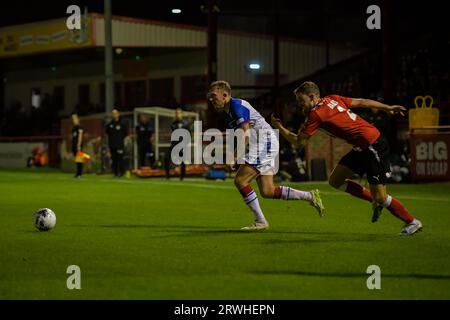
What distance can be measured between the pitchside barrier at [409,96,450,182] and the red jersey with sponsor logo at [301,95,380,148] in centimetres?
1335

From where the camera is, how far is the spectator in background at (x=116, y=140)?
31.3m

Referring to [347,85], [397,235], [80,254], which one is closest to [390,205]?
[397,235]

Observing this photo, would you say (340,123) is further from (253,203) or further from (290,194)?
(253,203)

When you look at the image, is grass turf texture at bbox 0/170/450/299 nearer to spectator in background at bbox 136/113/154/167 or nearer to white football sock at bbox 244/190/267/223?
white football sock at bbox 244/190/267/223

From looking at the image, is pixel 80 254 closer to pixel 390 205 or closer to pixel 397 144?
pixel 390 205

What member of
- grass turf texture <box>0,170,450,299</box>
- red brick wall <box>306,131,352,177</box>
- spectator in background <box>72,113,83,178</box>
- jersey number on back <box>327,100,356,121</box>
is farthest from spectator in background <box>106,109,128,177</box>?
jersey number on back <box>327,100,356,121</box>

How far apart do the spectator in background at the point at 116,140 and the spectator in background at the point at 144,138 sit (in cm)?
57

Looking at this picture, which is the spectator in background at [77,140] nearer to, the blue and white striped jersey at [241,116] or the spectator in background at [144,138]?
the spectator in background at [144,138]

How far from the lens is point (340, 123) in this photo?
11.7 meters

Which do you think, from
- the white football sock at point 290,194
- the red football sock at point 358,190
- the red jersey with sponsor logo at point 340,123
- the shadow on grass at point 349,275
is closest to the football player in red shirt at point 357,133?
the red jersey with sponsor logo at point 340,123

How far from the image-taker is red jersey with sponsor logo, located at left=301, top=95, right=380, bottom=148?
38.1ft

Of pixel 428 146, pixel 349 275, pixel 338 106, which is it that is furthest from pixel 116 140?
pixel 349 275

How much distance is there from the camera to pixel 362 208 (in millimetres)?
17062

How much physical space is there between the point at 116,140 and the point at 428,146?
10911 millimetres
